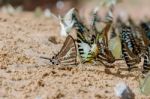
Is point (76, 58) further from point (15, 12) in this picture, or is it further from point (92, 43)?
point (15, 12)

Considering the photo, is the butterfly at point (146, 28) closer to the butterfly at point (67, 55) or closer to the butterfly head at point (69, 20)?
the butterfly head at point (69, 20)

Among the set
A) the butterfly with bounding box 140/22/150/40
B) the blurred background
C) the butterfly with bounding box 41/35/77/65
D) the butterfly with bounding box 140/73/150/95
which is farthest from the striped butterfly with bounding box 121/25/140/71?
the blurred background

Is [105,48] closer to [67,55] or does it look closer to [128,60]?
[128,60]

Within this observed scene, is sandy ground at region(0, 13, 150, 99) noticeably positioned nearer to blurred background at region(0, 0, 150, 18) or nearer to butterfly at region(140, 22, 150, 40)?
butterfly at region(140, 22, 150, 40)

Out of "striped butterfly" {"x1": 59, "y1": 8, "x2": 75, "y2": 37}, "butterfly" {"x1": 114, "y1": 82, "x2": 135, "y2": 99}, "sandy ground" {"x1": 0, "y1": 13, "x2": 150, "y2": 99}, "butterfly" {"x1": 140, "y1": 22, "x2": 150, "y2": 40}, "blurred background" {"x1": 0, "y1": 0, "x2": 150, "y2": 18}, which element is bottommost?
"butterfly" {"x1": 114, "y1": 82, "x2": 135, "y2": 99}

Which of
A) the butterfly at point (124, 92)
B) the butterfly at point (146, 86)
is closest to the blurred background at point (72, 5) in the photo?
the butterfly at point (146, 86)

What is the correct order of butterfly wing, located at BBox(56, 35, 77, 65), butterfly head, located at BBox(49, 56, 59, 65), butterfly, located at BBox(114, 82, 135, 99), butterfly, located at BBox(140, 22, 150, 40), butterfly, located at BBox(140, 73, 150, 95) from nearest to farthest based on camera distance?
butterfly, located at BBox(114, 82, 135, 99)
butterfly, located at BBox(140, 73, 150, 95)
butterfly wing, located at BBox(56, 35, 77, 65)
butterfly head, located at BBox(49, 56, 59, 65)
butterfly, located at BBox(140, 22, 150, 40)

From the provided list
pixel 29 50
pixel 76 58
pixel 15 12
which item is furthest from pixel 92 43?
pixel 15 12
